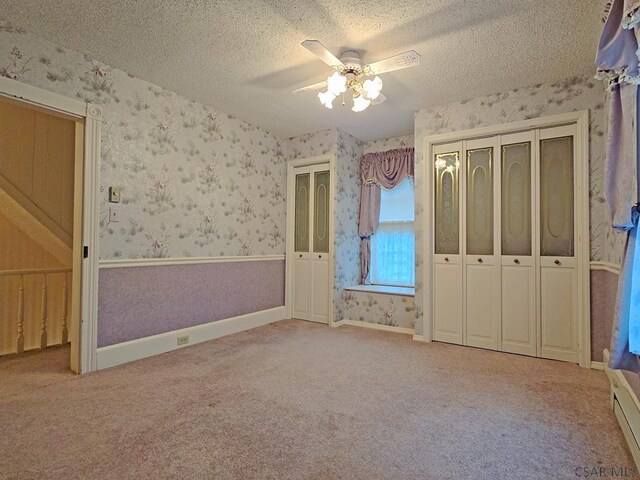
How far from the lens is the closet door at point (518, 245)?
309 centimetres

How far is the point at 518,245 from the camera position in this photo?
10.4 feet

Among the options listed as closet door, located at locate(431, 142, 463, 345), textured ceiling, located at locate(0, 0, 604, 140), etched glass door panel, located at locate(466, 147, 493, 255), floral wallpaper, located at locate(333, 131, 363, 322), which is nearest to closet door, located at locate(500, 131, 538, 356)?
etched glass door panel, located at locate(466, 147, 493, 255)

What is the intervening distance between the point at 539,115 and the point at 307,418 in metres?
3.16

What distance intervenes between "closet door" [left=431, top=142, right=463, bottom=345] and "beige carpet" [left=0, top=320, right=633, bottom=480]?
0.52 metres

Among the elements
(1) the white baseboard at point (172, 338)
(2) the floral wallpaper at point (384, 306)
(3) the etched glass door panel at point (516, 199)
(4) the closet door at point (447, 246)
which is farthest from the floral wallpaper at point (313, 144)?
(1) the white baseboard at point (172, 338)

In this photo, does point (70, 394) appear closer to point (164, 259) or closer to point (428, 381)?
point (164, 259)

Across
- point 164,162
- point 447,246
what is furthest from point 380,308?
point 164,162

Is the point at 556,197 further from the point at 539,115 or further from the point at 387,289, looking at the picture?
the point at 387,289

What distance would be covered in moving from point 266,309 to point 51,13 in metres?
3.30

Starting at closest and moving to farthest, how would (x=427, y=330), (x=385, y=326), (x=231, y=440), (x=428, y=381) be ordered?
(x=231, y=440)
(x=428, y=381)
(x=427, y=330)
(x=385, y=326)

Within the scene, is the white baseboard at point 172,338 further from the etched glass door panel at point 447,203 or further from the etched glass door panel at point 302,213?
the etched glass door panel at point 447,203

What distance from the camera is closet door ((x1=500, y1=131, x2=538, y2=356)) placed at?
3.09 meters

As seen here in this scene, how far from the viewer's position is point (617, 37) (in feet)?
4.77

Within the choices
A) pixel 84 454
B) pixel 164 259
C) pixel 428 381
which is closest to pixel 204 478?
pixel 84 454
